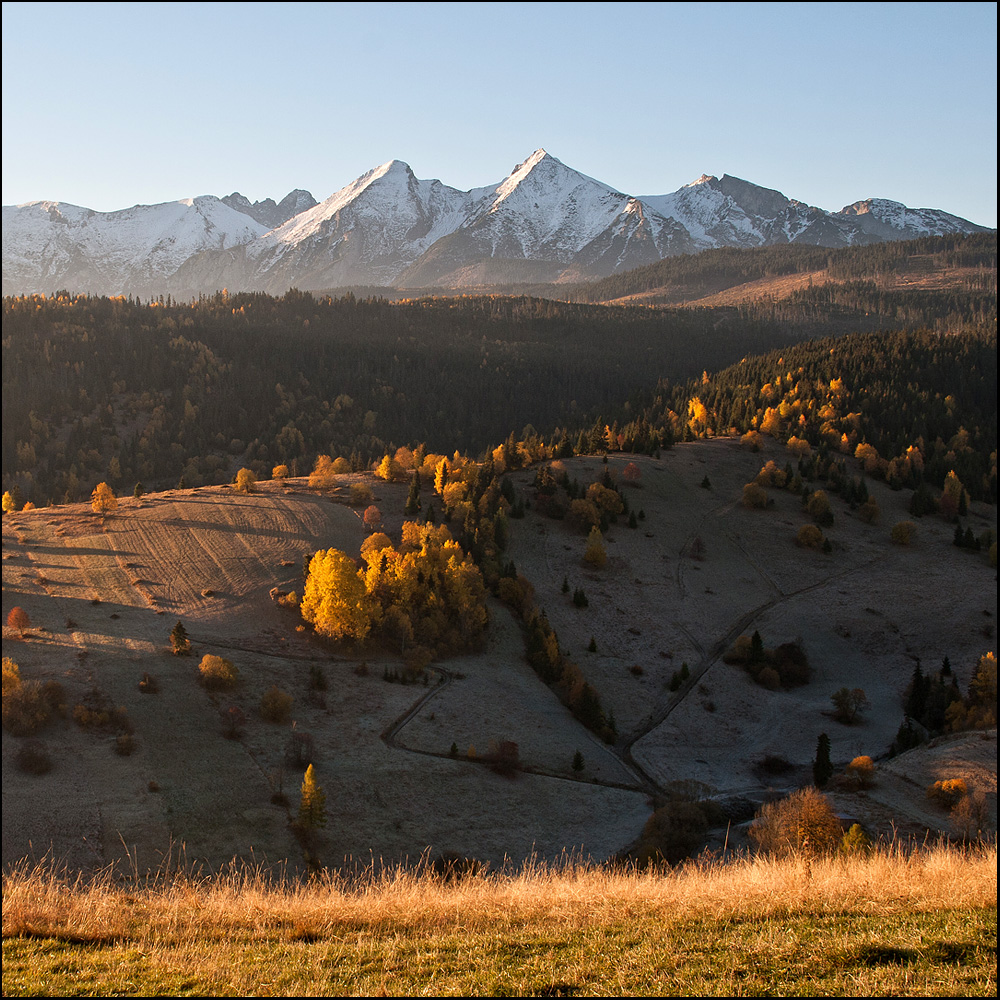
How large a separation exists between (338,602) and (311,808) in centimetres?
3344

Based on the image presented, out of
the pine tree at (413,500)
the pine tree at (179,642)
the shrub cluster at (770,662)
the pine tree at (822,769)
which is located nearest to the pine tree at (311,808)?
the pine tree at (179,642)

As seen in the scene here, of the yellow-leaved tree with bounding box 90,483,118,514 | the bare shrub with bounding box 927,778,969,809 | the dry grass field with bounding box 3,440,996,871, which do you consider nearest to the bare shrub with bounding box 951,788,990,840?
the bare shrub with bounding box 927,778,969,809

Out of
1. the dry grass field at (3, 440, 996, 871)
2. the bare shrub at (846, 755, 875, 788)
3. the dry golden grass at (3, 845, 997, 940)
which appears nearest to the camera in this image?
the dry golden grass at (3, 845, 997, 940)

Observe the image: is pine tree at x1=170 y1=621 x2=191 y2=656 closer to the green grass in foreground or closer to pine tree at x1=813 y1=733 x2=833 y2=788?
pine tree at x1=813 y1=733 x2=833 y2=788

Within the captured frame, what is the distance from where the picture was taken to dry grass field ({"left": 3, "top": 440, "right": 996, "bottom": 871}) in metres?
53.2

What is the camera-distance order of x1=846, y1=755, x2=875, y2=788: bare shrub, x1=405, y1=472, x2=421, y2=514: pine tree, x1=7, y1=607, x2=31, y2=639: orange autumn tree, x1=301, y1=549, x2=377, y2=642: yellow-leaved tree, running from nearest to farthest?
x1=846, y1=755, x2=875, y2=788: bare shrub, x1=7, y1=607, x2=31, y2=639: orange autumn tree, x1=301, y1=549, x2=377, y2=642: yellow-leaved tree, x1=405, y1=472, x2=421, y2=514: pine tree

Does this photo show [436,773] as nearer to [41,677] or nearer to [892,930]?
[41,677]

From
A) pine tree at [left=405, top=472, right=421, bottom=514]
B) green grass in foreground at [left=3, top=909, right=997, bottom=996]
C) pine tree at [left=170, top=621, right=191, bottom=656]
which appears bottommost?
pine tree at [left=170, top=621, right=191, bottom=656]

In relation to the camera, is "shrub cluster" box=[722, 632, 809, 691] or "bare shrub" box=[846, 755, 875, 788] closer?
"bare shrub" box=[846, 755, 875, 788]

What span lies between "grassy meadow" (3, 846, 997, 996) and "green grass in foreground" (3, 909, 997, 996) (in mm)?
42

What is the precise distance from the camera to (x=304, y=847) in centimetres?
5138

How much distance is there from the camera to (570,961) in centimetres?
1329

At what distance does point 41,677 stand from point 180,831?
65.6ft

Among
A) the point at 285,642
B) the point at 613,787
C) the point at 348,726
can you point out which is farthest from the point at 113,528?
the point at 613,787
